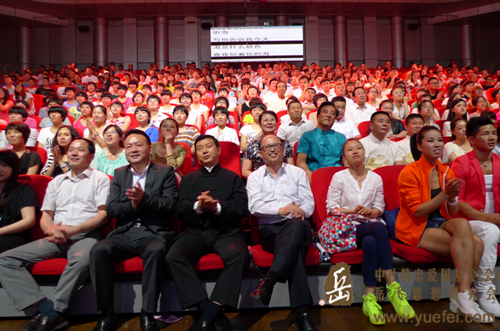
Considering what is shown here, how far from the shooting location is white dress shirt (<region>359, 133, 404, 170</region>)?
8.59 feet

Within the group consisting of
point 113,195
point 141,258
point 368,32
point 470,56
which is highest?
point 368,32

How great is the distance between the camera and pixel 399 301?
1644mm

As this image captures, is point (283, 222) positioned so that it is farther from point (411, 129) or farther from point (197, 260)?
point (411, 129)

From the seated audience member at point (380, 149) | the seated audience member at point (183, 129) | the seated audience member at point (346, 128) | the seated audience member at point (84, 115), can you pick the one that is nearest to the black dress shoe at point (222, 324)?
the seated audience member at point (380, 149)

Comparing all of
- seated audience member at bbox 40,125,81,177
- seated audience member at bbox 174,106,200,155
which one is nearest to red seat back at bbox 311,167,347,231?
seated audience member at bbox 174,106,200,155

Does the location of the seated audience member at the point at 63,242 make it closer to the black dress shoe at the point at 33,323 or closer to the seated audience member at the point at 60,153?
the black dress shoe at the point at 33,323

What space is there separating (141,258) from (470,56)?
13567mm

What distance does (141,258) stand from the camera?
175 cm

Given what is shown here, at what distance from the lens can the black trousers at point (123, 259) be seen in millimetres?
1601

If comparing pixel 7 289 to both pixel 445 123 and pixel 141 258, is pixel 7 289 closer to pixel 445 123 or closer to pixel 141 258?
pixel 141 258

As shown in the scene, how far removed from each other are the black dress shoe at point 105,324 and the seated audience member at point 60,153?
4.89 ft

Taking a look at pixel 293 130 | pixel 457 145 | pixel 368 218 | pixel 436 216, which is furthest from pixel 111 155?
pixel 457 145

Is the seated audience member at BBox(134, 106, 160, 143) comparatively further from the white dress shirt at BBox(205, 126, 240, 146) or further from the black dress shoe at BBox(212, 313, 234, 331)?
the black dress shoe at BBox(212, 313, 234, 331)

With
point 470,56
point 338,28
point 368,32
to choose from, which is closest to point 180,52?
point 338,28
